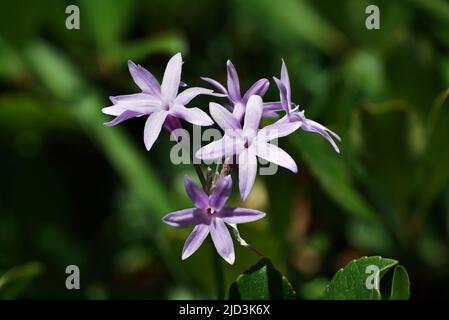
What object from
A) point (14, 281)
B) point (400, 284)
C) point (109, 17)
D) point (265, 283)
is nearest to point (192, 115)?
point (265, 283)

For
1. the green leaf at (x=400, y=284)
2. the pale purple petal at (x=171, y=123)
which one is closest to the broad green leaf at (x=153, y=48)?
the pale purple petal at (x=171, y=123)

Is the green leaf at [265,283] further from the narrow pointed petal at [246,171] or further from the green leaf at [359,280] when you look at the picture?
the narrow pointed petal at [246,171]

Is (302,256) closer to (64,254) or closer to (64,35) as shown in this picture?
(64,254)

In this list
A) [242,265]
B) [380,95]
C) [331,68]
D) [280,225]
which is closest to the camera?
[242,265]

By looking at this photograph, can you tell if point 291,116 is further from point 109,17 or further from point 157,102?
point 109,17

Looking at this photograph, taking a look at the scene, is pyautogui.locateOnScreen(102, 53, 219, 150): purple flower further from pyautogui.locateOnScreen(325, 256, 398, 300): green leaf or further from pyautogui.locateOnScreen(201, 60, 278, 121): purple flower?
pyautogui.locateOnScreen(325, 256, 398, 300): green leaf
